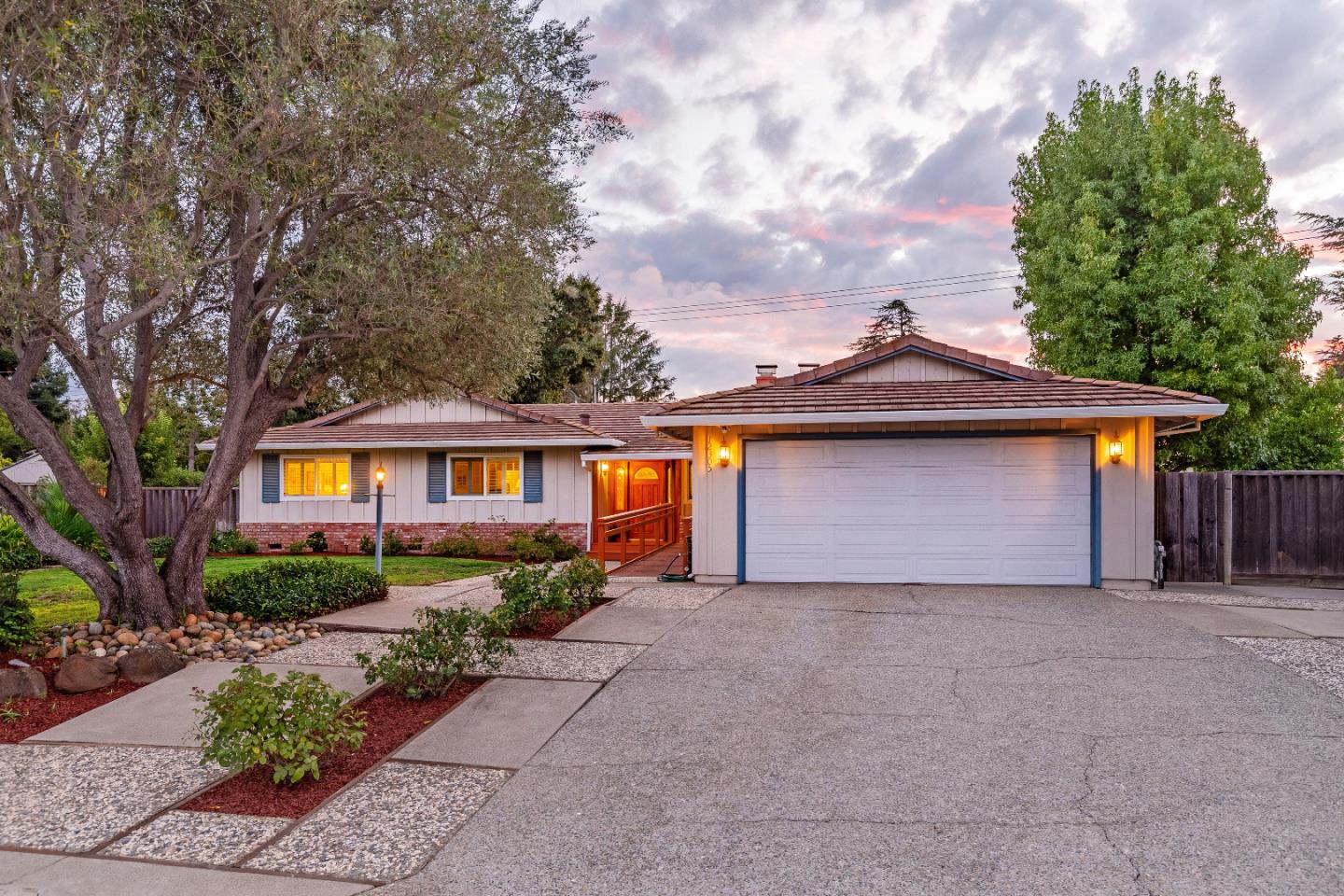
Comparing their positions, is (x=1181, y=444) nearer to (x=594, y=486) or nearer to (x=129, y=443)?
(x=594, y=486)

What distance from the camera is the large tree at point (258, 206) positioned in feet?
19.7

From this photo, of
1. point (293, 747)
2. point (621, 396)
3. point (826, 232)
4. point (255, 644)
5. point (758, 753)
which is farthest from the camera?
point (621, 396)

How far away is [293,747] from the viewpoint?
4172 mm

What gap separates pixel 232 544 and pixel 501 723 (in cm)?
1479

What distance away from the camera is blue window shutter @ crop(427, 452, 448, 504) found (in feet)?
56.5

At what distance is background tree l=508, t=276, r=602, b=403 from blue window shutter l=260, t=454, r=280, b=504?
1281cm

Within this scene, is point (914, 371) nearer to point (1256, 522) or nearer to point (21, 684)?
point (1256, 522)

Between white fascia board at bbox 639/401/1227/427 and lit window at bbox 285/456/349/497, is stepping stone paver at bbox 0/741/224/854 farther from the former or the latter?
lit window at bbox 285/456/349/497

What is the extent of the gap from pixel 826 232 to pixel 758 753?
16547 millimetres

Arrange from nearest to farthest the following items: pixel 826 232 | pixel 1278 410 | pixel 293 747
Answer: pixel 293 747 → pixel 1278 410 → pixel 826 232

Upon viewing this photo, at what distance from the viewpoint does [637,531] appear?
59.9ft

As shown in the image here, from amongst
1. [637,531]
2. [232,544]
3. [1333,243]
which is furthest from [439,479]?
[1333,243]

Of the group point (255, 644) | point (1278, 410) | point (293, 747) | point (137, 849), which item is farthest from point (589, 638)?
point (1278, 410)

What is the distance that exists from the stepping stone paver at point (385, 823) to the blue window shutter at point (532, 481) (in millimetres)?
12494
